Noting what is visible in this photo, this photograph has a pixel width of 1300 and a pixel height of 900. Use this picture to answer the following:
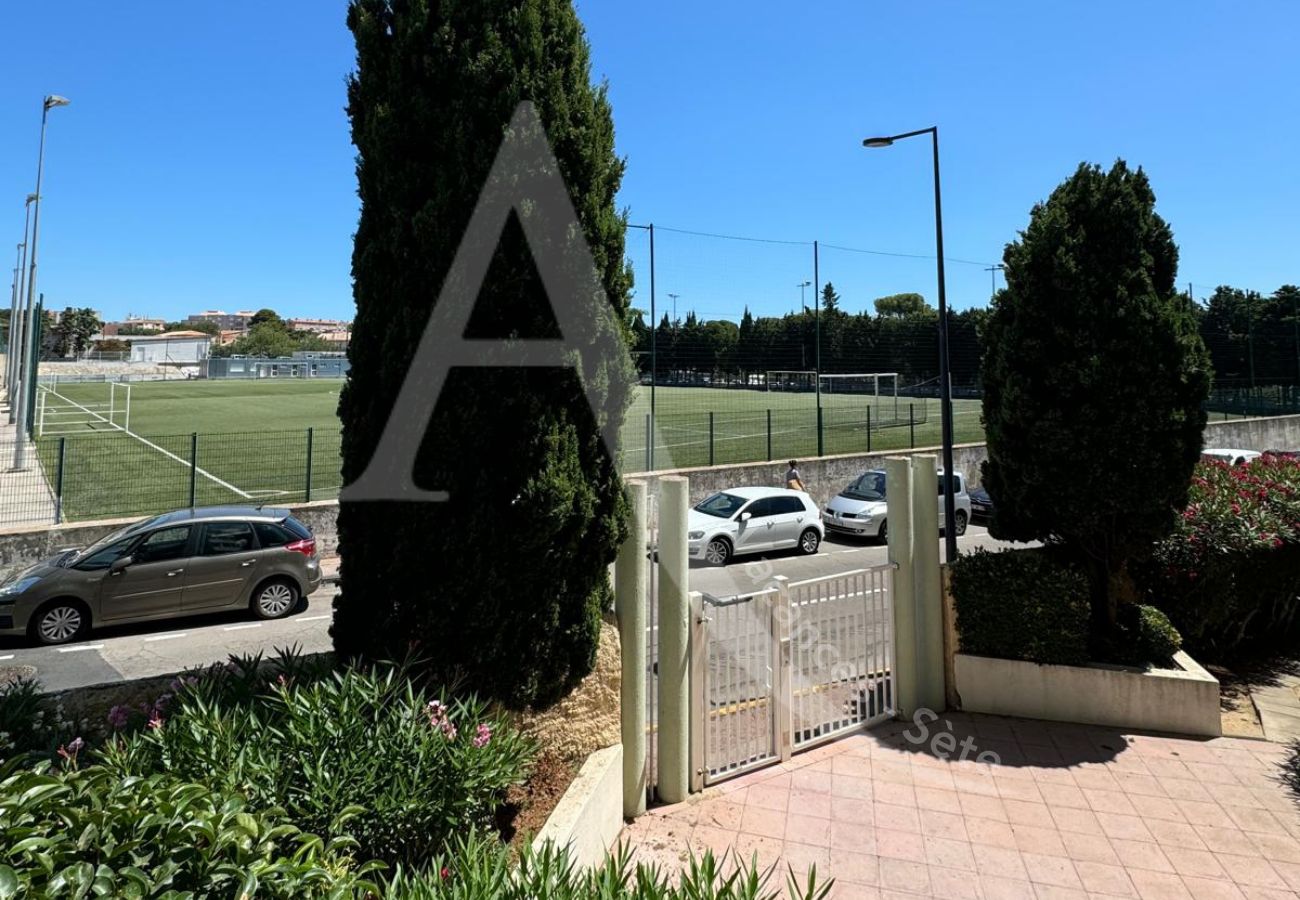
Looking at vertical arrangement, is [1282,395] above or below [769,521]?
above

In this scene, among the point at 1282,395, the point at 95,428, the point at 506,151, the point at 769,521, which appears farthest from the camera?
the point at 1282,395

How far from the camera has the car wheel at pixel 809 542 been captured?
14.0m

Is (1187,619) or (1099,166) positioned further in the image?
(1187,619)

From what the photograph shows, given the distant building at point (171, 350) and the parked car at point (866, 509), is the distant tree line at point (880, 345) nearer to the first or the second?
the parked car at point (866, 509)

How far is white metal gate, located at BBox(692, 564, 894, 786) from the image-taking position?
4859mm

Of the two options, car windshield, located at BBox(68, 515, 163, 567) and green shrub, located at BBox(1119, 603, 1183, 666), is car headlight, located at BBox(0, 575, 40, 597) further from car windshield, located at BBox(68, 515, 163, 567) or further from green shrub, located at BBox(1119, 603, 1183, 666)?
green shrub, located at BBox(1119, 603, 1183, 666)

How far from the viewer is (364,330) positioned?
12.8ft

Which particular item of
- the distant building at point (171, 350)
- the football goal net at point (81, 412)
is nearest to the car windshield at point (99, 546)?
the football goal net at point (81, 412)

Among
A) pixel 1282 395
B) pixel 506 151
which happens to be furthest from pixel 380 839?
pixel 1282 395

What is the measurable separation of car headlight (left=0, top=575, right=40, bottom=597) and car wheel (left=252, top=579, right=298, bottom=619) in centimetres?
234

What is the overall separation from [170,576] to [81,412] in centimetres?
3209

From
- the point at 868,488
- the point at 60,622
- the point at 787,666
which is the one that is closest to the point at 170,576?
the point at 60,622

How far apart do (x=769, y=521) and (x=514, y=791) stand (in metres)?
10.2

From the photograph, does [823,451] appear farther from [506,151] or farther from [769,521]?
[506,151]
